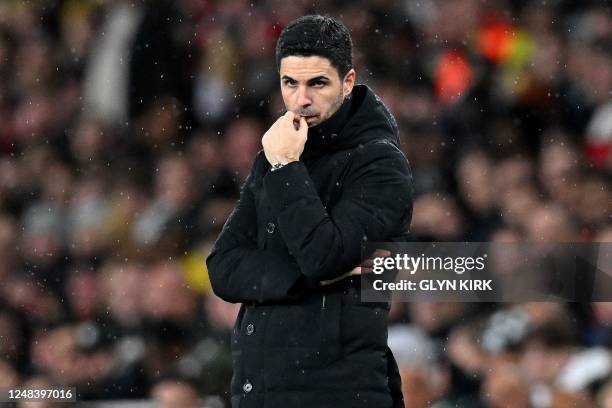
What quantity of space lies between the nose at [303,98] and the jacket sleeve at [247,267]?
207mm

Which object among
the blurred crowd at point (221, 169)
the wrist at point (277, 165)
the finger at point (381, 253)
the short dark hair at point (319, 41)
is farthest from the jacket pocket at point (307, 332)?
the blurred crowd at point (221, 169)

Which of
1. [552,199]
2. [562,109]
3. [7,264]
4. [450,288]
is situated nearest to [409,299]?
[450,288]

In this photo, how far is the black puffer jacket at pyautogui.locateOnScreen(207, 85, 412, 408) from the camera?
2785 millimetres

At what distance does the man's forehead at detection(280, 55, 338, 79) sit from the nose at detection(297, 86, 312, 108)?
0.03 meters

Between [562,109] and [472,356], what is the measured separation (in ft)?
4.13

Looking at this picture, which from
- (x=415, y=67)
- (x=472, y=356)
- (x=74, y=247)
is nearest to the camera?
(x=472, y=356)

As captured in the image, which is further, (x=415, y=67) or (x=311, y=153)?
(x=415, y=67)

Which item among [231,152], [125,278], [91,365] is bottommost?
[91,365]

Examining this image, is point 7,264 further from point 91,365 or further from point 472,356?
point 472,356

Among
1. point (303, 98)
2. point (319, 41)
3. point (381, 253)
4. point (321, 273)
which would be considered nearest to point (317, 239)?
point (321, 273)

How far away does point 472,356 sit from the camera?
5094mm

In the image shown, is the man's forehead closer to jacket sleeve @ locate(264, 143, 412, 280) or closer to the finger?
jacket sleeve @ locate(264, 143, 412, 280)

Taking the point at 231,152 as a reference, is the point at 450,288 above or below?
below

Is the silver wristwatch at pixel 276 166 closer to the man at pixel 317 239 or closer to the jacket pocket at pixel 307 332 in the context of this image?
the man at pixel 317 239
